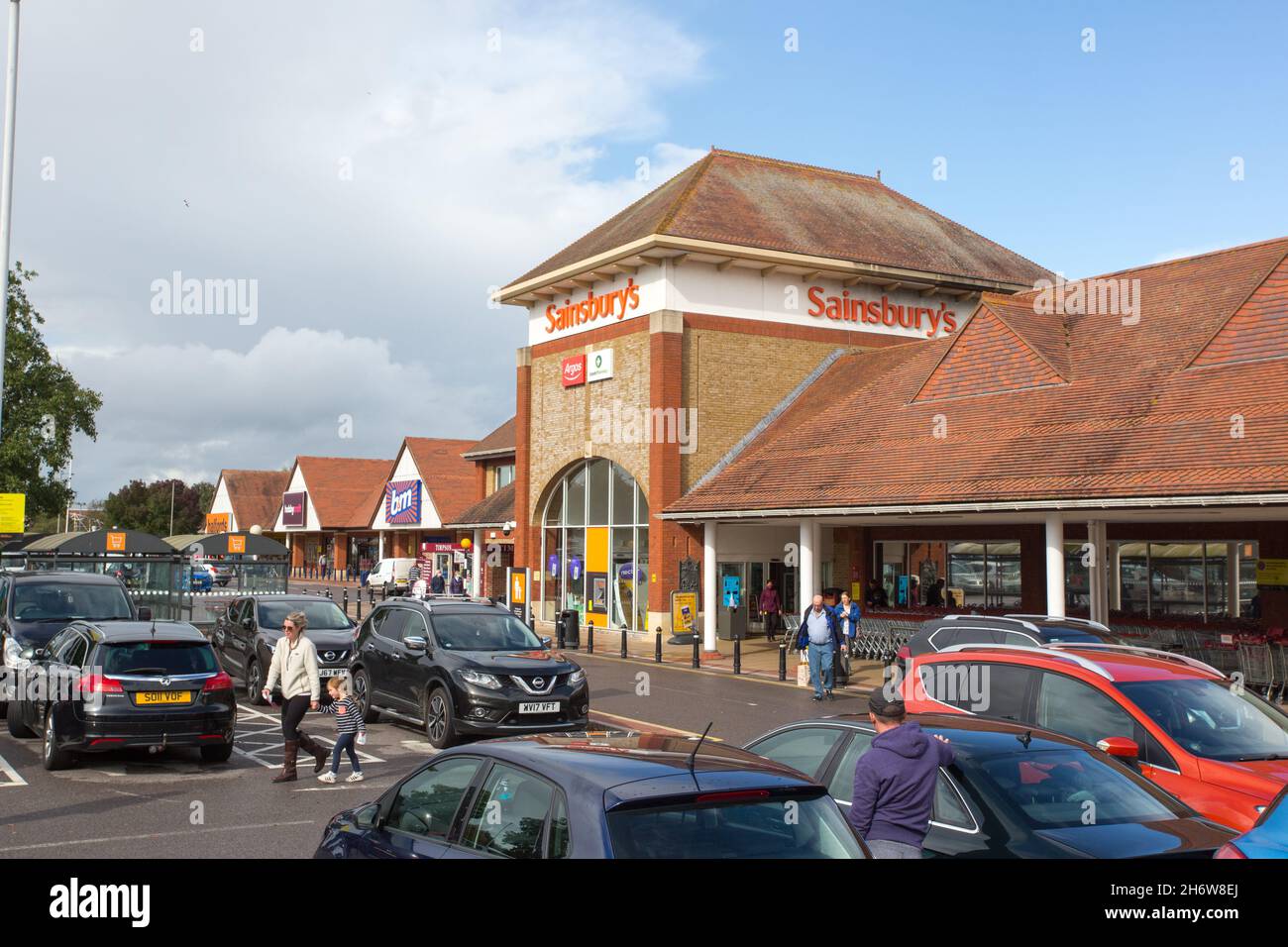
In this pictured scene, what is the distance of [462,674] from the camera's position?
45.1ft

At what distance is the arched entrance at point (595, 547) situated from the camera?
34219 millimetres

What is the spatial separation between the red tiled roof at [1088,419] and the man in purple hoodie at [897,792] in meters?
13.4

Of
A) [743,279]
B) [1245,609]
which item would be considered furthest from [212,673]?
[743,279]

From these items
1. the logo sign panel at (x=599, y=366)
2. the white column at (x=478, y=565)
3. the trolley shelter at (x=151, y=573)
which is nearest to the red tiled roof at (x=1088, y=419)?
the logo sign panel at (x=599, y=366)

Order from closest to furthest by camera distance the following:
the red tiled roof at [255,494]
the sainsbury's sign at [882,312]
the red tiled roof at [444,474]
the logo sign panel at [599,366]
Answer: the logo sign panel at [599,366] < the sainsbury's sign at [882,312] < the red tiled roof at [444,474] < the red tiled roof at [255,494]

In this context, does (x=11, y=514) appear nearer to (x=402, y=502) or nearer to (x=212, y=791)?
(x=212, y=791)

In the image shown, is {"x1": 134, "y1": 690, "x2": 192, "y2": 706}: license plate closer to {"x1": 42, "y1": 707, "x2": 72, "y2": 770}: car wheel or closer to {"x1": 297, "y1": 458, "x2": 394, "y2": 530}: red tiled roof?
{"x1": 42, "y1": 707, "x2": 72, "y2": 770}: car wheel

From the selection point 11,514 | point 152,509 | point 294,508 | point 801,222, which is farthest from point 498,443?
point 152,509

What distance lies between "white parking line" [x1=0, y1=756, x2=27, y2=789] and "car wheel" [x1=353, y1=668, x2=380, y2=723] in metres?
4.46

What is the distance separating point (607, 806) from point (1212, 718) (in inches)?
219

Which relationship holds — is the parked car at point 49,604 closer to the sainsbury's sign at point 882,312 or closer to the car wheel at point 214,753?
the car wheel at point 214,753

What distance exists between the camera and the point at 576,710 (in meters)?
14.2

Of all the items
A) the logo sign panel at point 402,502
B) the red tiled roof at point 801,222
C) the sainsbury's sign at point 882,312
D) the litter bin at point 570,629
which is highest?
the red tiled roof at point 801,222
